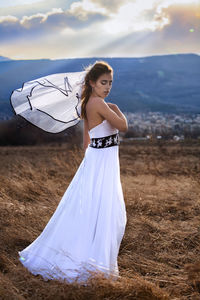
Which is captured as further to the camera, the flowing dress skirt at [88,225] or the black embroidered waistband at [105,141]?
the black embroidered waistband at [105,141]

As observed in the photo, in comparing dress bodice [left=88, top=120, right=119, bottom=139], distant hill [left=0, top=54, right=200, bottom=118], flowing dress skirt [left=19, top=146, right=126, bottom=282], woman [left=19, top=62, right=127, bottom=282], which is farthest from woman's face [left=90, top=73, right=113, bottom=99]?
distant hill [left=0, top=54, right=200, bottom=118]

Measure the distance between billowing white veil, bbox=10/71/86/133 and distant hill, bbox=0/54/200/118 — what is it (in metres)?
32.6

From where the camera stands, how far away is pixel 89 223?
303 centimetres

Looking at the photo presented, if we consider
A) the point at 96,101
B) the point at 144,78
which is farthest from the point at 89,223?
the point at 144,78

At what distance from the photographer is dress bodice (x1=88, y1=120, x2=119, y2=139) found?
3027 mm

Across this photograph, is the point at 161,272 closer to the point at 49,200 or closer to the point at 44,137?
the point at 49,200

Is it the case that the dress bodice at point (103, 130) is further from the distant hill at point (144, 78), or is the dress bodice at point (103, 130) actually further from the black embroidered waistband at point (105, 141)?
the distant hill at point (144, 78)

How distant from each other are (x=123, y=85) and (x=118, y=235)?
169 feet

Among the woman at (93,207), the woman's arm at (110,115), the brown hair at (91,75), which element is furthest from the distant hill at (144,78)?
the woman's arm at (110,115)

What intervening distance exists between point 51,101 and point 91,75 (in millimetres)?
656

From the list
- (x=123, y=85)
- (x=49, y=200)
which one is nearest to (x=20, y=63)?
(x=123, y=85)

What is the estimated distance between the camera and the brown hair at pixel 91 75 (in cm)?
298

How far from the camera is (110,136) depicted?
121 inches

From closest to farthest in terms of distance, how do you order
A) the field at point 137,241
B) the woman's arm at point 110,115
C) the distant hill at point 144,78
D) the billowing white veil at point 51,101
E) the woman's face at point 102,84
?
the field at point 137,241 < the woman's arm at point 110,115 < the woman's face at point 102,84 < the billowing white veil at point 51,101 < the distant hill at point 144,78
